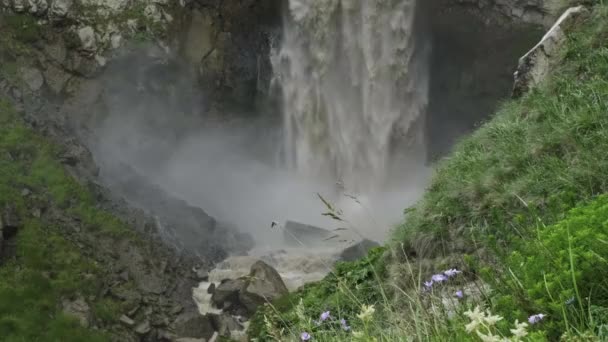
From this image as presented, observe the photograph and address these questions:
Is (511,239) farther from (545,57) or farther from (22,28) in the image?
(22,28)

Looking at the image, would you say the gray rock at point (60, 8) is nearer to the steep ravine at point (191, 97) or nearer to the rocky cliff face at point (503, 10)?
the steep ravine at point (191, 97)

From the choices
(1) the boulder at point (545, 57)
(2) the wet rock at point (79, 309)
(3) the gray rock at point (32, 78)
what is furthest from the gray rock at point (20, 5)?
(1) the boulder at point (545, 57)

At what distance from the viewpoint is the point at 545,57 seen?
8.77 meters

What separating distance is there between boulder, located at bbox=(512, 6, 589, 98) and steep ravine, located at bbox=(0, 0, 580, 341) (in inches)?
433

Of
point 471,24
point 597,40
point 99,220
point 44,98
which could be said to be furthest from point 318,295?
point 471,24

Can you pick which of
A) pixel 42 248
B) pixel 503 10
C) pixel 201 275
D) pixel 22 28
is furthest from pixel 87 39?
pixel 503 10

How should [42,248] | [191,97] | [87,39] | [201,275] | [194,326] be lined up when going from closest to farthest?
[194,326] < [42,248] < [201,275] < [87,39] < [191,97]

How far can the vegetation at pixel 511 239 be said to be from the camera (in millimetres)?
2293

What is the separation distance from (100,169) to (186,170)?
197 inches

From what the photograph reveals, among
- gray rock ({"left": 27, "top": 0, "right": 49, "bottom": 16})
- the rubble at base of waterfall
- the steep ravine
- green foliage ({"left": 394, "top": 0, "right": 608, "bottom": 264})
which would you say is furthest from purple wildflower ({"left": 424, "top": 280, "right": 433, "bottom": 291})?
gray rock ({"left": 27, "top": 0, "right": 49, "bottom": 16})

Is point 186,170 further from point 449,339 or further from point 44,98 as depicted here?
point 449,339

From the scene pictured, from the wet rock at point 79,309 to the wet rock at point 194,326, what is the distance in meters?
2.16

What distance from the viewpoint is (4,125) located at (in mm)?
19750

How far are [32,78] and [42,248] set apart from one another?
31.6 feet
